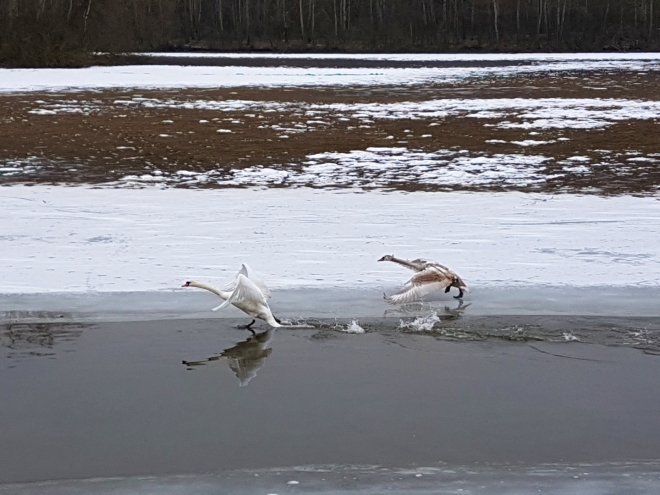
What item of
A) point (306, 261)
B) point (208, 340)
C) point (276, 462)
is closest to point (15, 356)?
point (208, 340)

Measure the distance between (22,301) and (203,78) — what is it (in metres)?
28.4

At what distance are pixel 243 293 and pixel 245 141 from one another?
37.8 feet

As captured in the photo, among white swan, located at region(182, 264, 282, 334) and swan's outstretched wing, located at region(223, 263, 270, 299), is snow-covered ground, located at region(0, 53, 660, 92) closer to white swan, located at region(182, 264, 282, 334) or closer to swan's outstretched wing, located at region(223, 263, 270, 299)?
swan's outstretched wing, located at region(223, 263, 270, 299)

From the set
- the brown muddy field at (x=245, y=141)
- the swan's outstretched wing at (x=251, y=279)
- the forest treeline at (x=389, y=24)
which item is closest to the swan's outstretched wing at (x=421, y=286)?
the swan's outstretched wing at (x=251, y=279)

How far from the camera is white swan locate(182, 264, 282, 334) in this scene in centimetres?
657

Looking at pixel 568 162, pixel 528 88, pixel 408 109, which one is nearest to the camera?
pixel 568 162

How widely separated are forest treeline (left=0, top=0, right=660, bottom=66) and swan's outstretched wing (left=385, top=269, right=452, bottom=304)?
49654mm

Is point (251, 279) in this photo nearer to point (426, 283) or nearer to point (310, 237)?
point (426, 283)

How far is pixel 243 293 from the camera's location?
21.7 ft

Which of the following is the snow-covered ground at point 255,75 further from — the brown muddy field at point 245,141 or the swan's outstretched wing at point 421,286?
the swan's outstretched wing at point 421,286

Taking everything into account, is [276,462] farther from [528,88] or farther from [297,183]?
[528,88]

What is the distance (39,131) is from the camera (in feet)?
63.1

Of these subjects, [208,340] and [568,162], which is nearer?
[208,340]

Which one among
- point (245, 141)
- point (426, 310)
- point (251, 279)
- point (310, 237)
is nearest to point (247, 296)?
point (251, 279)
